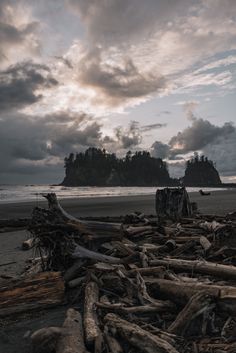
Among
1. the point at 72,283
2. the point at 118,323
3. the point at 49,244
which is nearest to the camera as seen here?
the point at 118,323

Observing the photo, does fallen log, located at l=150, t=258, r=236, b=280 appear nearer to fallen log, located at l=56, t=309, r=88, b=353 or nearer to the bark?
the bark

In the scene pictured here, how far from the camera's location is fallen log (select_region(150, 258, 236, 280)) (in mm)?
6016

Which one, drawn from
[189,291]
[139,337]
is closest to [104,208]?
[189,291]

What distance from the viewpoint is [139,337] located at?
4.11 meters

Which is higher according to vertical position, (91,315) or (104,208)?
(91,315)

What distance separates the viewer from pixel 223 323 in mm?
4715

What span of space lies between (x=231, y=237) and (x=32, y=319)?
5.75 m

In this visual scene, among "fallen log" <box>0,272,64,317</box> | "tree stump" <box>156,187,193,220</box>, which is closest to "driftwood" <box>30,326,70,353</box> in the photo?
"fallen log" <box>0,272,64,317</box>

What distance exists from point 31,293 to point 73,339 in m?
2.23

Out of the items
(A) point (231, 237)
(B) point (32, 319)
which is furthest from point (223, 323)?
(A) point (231, 237)

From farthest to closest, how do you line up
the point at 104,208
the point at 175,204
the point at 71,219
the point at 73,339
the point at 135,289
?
the point at 104,208 → the point at 175,204 → the point at 71,219 → the point at 135,289 → the point at 73,339

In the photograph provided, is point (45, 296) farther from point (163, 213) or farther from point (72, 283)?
point (163, 213)

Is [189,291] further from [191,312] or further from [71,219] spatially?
[71,219]

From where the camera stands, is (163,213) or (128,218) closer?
(128,218)
